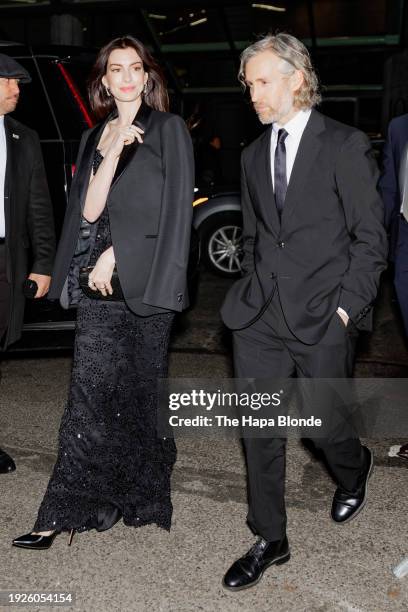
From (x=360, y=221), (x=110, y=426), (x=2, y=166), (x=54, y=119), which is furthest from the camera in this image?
(x=54, y=119)

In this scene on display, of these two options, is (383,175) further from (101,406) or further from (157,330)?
(101,406)

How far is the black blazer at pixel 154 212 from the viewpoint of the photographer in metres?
3.22

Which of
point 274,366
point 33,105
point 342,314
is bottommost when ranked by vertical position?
point 274,366

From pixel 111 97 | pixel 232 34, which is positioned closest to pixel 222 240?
pixel 111 97

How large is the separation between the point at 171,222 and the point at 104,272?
338 millimetres

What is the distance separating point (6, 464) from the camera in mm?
4152

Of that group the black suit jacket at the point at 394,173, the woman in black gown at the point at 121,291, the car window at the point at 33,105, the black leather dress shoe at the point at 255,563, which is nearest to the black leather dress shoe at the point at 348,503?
the black leather dress shoe at the point at 255,563

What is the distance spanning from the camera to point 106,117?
11.3 feet

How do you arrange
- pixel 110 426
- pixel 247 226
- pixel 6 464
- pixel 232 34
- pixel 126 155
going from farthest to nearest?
pixel 232 34
pixel 6 464
pixel 110 426
pixel 247 226
pixel 126 155

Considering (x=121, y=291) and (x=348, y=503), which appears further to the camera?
(x=348, y=503)

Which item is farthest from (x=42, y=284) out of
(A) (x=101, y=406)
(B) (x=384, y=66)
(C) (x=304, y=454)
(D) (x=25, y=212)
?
(B) (x=384, y=66)

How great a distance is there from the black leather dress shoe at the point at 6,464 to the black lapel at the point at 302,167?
2060 mm

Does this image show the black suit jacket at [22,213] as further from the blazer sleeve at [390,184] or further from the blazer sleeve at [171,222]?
the blazer sleeve at [390,184]

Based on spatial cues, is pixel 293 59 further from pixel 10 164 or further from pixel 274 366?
pixel 10 164
